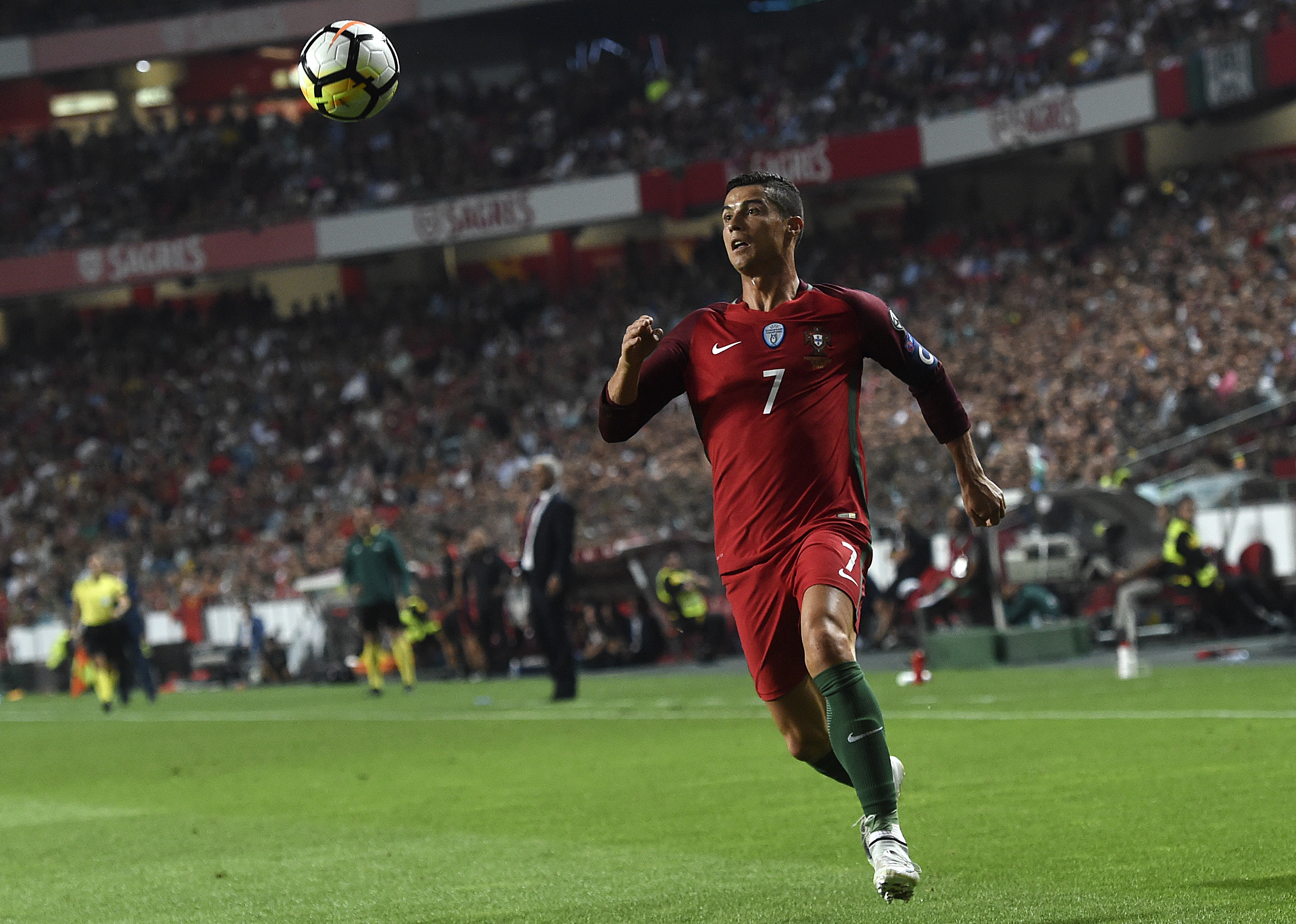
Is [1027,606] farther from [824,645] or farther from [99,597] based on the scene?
[824,645]

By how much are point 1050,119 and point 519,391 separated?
40.2 ft

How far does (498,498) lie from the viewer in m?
29.4

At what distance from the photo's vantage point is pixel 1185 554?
17641mm

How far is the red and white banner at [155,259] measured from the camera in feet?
137

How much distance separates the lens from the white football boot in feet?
15.3

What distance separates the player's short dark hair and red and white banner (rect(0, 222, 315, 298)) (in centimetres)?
3690

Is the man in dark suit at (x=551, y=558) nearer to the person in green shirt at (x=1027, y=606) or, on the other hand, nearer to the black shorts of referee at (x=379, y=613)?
the black shorts of referee at (x=379, y=613)

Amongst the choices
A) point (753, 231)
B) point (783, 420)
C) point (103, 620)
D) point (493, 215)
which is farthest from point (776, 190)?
point (493, 215)

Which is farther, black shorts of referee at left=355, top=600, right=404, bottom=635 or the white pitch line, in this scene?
black shorts of referee at left=355, top=600, right=404, bottom=635

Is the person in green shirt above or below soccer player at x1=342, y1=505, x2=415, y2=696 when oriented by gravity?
below

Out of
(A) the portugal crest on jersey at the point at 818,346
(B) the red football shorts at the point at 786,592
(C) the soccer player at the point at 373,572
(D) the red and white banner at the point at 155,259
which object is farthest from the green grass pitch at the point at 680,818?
(D) the red and white banner at the point at 155,259

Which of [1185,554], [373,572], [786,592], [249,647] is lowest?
[249,647]

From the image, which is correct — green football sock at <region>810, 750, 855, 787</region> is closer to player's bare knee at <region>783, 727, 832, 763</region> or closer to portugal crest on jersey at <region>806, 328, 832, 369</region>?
player's bare knee at <region>783, 727, 832, 763</region>

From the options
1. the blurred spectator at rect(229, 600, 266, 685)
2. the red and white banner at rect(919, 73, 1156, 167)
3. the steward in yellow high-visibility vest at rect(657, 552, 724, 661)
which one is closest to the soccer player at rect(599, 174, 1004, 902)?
the steward in yellow high-visibility vest at rect(657, 552, 724, 661)
